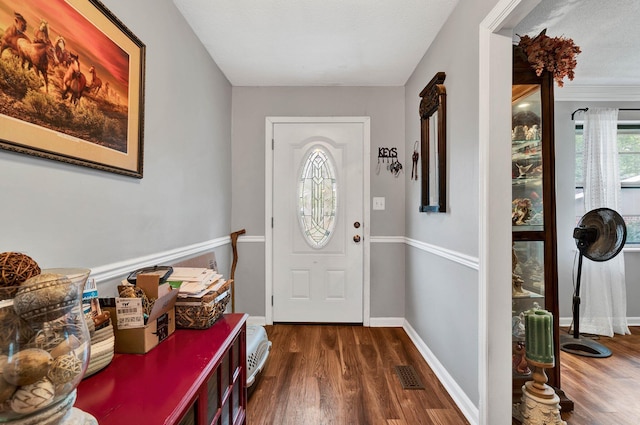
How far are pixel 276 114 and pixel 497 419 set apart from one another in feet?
9.41

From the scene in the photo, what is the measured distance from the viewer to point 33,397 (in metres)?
0.60

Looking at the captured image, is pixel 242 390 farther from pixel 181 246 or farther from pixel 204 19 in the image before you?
pixel 204 19

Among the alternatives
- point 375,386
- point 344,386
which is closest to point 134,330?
point 344,386

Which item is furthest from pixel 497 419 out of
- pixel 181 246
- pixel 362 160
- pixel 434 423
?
pixel 362 160

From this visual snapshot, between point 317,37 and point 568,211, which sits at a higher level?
point 317,37

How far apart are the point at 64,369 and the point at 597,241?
10.7 ft

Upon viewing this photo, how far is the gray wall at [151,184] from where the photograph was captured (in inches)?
39.9

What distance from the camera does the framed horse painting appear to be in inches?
36.5

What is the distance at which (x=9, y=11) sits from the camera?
904mm

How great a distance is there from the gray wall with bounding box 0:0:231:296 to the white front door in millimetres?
569

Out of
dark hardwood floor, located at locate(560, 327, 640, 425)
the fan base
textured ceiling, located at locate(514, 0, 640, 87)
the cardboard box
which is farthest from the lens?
the fan base

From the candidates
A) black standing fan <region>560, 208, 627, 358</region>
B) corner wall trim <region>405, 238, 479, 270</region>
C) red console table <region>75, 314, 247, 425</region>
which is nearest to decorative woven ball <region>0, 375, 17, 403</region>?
red console table <region>75, 314, 247, 425</region>

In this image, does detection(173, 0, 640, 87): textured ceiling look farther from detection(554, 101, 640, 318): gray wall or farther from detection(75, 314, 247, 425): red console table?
detection(75, 314, 247, 425): red console table

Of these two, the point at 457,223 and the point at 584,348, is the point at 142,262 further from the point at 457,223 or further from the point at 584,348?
the point at 584,348
